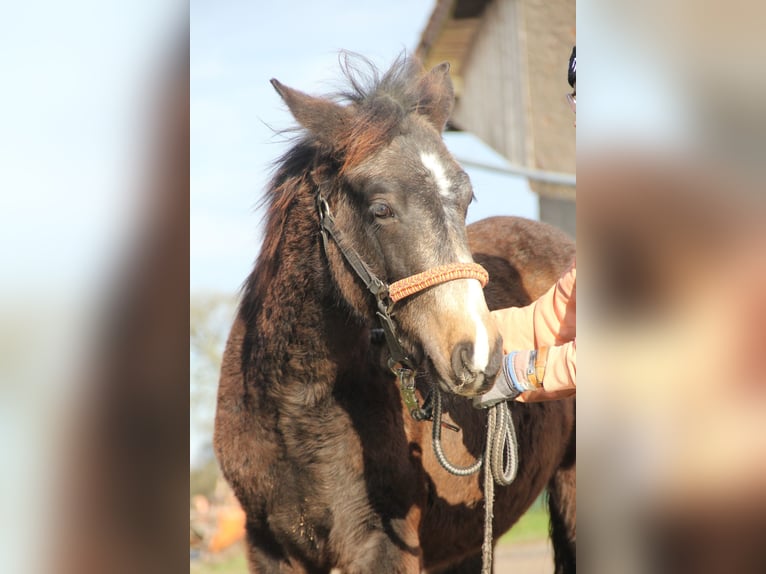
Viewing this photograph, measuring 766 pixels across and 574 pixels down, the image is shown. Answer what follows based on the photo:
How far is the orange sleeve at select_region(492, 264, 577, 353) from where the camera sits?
2.49 meters

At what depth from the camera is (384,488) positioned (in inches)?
109

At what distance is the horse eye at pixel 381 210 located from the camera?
250 centimetres

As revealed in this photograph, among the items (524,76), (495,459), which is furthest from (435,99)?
(524,76)

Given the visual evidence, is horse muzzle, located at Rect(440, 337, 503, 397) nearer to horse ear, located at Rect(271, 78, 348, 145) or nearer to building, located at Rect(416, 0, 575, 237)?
horse ear, located at Rect(271, 78, 348, 145)

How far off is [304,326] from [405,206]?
60cm

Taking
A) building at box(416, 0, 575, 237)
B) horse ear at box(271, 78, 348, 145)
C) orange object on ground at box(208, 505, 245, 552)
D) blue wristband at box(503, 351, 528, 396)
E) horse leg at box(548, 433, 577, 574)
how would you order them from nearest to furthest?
1. blue wristband at box(503, 351, 528, 396)
2. horse ear at box(271, 78, 348, 145)
3. horse leg at box(548, 433, 577, 574)
4. orange object on ground at box(208, 505, 245, 552)
5. building at box(416, 0, 575, 237)

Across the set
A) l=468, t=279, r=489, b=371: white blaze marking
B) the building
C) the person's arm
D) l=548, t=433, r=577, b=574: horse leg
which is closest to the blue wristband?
the person's arm

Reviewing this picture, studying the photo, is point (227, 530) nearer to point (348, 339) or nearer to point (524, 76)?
point (348, 339)

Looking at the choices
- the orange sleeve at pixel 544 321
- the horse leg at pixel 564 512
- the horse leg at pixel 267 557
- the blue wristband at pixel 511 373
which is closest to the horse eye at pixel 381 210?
the orange sleeve at pixel 544 321

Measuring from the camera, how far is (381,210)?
2.51 m

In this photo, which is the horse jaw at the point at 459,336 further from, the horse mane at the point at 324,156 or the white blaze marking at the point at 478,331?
the horse mane at the point at 324,156

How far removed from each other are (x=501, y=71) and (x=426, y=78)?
22.9 feet

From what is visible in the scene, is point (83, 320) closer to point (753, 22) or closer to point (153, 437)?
point (153, 437)

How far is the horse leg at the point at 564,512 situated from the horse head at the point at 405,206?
232 centimetres
